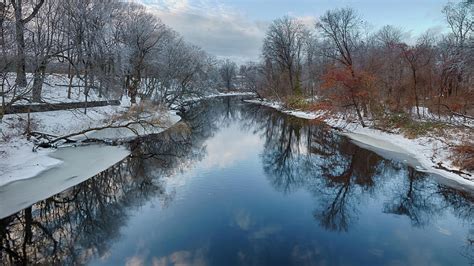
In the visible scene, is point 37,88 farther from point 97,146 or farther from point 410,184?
point 410,184

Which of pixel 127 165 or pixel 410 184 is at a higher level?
pixel 410 184

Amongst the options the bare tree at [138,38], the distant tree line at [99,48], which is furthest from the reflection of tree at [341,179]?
the bare tree at [138,38]

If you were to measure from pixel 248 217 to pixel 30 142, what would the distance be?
46.3 feet

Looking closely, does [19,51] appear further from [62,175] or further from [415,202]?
[415,202]

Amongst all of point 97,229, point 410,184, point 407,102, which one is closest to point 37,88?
point 97,229

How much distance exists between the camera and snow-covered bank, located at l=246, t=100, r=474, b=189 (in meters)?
15.2

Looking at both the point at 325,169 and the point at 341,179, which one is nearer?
the point at 341,179

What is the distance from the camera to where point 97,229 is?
9852 mm

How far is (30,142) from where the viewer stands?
18141 mm

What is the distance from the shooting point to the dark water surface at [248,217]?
8.34 m

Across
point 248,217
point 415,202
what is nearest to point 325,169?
point 415,202

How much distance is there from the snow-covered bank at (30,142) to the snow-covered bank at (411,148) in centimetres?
1507

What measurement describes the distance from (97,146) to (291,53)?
48595mm

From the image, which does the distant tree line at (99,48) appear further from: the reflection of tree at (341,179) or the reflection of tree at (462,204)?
the reflection of tree at (462,204)
